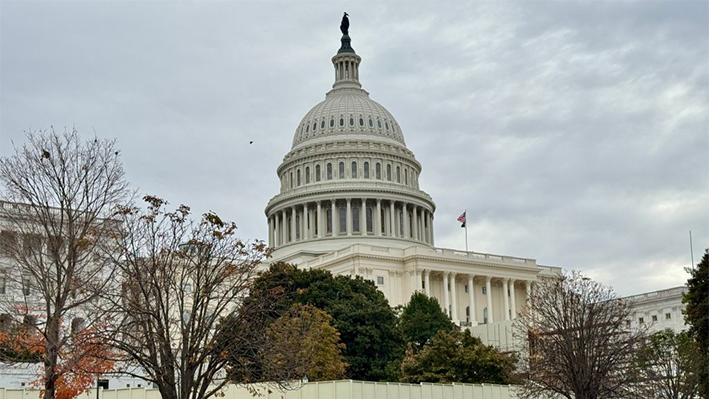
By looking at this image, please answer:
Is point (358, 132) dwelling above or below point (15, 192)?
above

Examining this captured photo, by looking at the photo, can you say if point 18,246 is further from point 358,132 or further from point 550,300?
point 358,132

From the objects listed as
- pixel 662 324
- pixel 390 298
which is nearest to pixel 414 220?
pixel 390 298

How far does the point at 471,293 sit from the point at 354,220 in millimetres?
24676

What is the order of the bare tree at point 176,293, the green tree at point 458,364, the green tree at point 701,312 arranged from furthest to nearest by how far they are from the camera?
the green tree at point 458,364 < the green tree at point 701,312 < the bare tree at point 176,293

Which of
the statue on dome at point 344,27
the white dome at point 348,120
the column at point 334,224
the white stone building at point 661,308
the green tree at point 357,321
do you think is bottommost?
the green tree at point 357,321

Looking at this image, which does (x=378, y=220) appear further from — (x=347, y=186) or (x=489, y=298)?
(x=489, y=298)

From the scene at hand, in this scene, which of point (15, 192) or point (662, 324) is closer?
point (15, 192)

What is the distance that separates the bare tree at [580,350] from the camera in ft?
184

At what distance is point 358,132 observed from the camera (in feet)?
511

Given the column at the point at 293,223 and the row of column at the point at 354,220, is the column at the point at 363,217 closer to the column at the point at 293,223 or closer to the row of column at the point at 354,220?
the row of column at the point at 354,220

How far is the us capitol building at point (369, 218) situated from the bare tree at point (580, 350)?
61.5m

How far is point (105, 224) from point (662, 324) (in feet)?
342

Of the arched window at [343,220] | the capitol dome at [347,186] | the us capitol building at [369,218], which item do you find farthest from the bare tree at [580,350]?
the arched window at [343,220]

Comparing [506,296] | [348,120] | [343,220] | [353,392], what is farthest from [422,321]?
[348,120]
